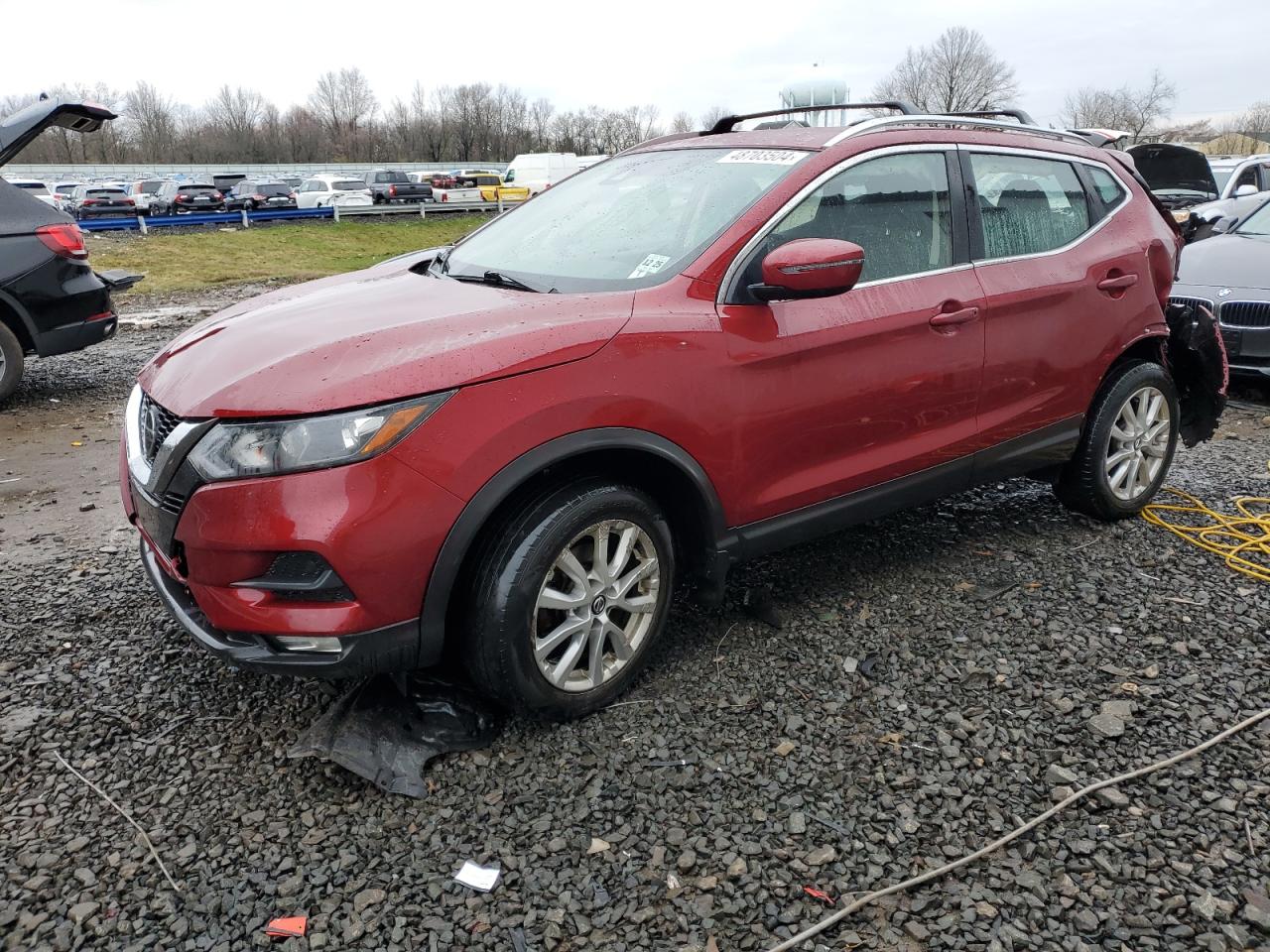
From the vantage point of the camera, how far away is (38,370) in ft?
27.6

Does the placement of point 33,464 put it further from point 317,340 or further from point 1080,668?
point 1080,668

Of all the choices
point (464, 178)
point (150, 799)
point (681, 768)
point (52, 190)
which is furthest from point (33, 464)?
point (464, 178)

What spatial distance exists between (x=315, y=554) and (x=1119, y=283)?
354cm

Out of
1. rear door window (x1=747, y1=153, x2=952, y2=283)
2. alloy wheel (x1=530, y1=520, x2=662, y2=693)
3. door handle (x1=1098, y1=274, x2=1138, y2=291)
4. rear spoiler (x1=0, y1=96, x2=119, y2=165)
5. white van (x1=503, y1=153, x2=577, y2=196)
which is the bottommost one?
alloy wheel (x1=530, y1=520, x2=662, y2=693)

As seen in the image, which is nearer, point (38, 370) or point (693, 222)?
point (693, 222)

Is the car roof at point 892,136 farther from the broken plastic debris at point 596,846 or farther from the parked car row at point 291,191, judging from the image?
the parked car row at point 291,191

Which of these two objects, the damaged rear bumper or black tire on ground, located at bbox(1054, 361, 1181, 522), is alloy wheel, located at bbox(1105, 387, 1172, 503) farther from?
the damaged rear bumper

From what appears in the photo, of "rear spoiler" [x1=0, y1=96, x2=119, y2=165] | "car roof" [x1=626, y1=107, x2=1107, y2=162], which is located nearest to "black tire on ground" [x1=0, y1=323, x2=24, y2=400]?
"rear spoiler" [x1=0, y1=96, x2=119, y2=165]

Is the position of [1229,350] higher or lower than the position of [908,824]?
higher

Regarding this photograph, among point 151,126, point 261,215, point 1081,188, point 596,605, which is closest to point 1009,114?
point 1081,188

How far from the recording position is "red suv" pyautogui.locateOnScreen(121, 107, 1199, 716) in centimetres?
245

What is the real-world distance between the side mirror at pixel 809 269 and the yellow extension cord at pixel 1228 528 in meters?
2.48

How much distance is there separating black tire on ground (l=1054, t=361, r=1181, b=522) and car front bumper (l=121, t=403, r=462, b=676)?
3120mm

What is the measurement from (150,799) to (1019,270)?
356 cm
